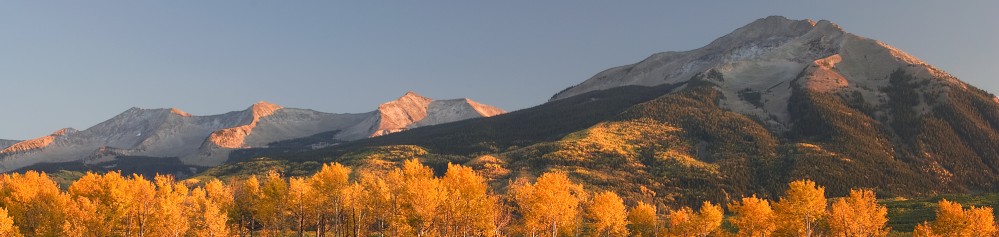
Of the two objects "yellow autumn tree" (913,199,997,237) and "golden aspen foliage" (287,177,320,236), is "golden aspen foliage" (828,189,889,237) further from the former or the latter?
"golden aspen foliage" (287,177,320,236)

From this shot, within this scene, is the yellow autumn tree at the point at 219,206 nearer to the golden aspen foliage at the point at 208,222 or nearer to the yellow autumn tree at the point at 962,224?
the golden aspen foliage at the point at 208,222

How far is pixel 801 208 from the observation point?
75312mm

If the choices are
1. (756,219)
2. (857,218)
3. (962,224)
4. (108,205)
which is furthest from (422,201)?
(962,224)

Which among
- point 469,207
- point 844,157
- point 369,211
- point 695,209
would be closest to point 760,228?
point 469,207

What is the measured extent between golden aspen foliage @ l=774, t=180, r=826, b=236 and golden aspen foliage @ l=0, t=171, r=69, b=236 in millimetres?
94610

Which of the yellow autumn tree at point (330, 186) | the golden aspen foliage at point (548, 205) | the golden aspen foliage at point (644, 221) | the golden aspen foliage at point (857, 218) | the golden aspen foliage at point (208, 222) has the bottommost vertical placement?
the golden aspen foliage at point (644, 221)

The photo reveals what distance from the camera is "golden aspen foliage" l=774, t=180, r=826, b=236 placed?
7525cm

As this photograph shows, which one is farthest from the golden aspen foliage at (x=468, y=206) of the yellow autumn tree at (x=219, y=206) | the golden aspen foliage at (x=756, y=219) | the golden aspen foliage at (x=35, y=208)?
the golden aspen foliage at (x=35, y=208)

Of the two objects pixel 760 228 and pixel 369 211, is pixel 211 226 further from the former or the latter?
pixel 760 228

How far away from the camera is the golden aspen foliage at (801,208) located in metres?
75.2

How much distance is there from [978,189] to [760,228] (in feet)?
491

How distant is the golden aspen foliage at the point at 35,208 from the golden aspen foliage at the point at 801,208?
310ft

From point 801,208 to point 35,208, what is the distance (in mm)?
105280

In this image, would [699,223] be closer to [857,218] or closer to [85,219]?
[857,218]
